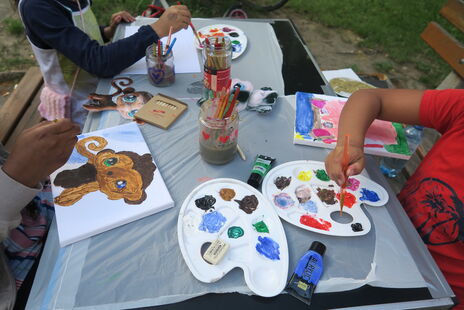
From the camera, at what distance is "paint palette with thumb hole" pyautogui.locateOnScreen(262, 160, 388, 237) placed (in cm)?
69

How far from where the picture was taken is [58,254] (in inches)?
24.1

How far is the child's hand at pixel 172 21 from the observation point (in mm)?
1082

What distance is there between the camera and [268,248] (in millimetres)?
635

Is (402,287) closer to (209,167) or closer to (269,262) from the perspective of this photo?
(269,262)

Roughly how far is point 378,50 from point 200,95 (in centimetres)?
232

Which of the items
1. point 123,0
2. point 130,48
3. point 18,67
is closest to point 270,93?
point 130,48

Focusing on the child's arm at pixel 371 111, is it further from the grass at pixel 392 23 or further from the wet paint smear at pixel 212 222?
the grass at pixel 392 23

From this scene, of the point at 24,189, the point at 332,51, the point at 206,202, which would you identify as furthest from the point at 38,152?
the point at 332,51

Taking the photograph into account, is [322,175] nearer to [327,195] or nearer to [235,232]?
[327,195]

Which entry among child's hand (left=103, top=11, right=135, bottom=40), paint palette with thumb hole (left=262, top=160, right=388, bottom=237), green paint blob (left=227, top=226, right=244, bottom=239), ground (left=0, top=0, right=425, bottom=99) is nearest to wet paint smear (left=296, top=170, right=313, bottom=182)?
paint palette with thumb hole (left=262, top=160, right=388, bottom=237)

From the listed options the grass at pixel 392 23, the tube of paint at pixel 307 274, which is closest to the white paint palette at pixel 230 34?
the tube of paint at pixel 307 274

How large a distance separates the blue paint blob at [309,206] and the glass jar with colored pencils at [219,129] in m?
0.22

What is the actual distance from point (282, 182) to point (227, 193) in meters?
0.14

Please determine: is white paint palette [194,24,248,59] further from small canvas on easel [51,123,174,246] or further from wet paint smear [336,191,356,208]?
wet paint smear [336,191,356,208]
